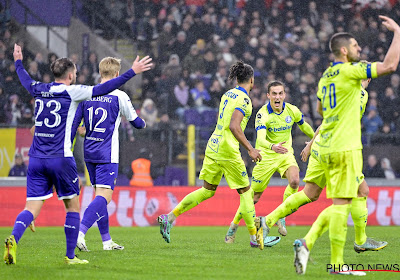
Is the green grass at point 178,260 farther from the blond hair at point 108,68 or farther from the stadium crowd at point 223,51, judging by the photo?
the stadium crowd at point 223,51

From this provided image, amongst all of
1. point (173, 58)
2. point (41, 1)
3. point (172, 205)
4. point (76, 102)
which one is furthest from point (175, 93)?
point (76, 102)

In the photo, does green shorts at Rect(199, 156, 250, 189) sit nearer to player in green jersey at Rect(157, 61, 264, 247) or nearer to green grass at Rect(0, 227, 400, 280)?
player in green jersey at Rect(157, 61, 264, 247)

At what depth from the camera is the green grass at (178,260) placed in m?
5.88

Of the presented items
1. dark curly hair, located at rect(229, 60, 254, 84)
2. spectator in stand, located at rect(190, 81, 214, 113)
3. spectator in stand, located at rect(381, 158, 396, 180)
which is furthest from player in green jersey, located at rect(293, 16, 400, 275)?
spectator in stand, located at rect(190, 81, 214, 113)

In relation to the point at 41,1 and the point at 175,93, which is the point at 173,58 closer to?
the point at 175,93

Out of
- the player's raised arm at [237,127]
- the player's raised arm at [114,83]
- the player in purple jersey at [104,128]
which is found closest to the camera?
the player's raised arm at [114,83]

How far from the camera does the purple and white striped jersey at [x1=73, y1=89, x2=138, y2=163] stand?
7.87m

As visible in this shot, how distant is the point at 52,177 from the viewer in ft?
21.1

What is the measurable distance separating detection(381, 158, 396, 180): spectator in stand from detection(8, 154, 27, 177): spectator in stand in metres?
8.09

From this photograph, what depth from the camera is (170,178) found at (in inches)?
561

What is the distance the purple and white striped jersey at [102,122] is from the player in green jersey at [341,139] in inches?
114

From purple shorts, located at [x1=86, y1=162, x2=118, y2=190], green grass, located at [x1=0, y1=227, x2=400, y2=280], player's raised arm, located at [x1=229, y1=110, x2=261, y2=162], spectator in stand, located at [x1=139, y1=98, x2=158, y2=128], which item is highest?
spectator in stand, located at [x1=139, y1=98, x2=158, y2=128]

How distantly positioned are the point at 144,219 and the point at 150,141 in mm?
1818

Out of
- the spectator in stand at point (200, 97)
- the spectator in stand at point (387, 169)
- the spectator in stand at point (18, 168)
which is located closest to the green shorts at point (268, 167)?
the spectator in stand at point (387, 169)
